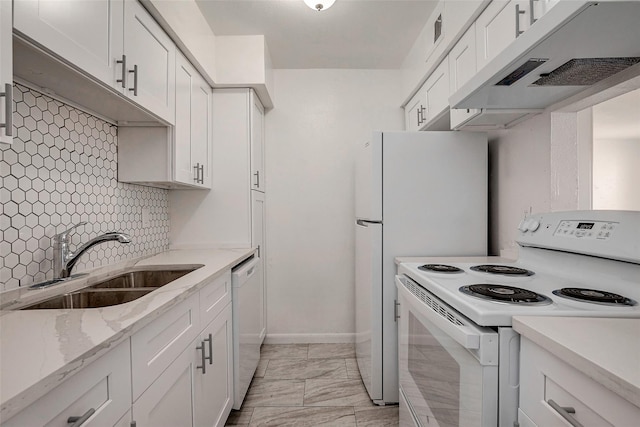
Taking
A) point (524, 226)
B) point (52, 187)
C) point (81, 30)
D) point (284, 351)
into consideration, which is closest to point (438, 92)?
point (524, 226)

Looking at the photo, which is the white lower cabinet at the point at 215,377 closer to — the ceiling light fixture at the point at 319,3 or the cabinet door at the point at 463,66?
the cabinet door at the point at 463,66

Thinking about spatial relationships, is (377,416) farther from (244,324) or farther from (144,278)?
(144,278)

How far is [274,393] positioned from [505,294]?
5.73 feet

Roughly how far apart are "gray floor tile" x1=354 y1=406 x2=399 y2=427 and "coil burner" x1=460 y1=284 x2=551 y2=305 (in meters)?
1.21

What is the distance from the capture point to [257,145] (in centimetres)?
272

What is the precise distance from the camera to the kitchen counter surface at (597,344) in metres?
0.53

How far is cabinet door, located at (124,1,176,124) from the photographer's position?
1401 mm

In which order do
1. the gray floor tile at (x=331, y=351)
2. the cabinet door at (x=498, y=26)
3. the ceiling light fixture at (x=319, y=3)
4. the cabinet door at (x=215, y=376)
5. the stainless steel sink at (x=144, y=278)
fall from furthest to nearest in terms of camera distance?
the gray floor tile at (x=331, y=351) < the ceiling light fixture at (x=319, y=3) < the stainless steel sink at (x=144, y=278) < the cabinet door at (x=215, y=376) < the cabinet door at (x=498, y=26)

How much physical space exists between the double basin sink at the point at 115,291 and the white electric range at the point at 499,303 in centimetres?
108

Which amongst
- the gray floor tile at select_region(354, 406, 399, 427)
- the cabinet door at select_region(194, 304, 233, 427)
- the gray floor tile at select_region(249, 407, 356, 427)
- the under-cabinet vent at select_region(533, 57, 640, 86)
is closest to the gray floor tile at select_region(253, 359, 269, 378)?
the gray floor tile at select_region(249, 407, 356, 427)

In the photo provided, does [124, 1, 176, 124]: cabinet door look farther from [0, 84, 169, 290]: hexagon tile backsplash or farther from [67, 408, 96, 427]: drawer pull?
[67, 408, 96, 427]: drawer pull

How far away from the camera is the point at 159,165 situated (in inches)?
72.4

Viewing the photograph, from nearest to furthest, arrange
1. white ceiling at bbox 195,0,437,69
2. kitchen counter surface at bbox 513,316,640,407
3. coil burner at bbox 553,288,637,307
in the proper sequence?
kitchen counter surface at bbox 513,316,640,407, coil burner at bbox 553,288,637,307, white ceiling at bbox 195,0,437,69

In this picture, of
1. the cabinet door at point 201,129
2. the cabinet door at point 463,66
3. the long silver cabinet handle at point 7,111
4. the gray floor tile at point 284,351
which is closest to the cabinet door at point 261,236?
the gray floor tile at point 284,351
